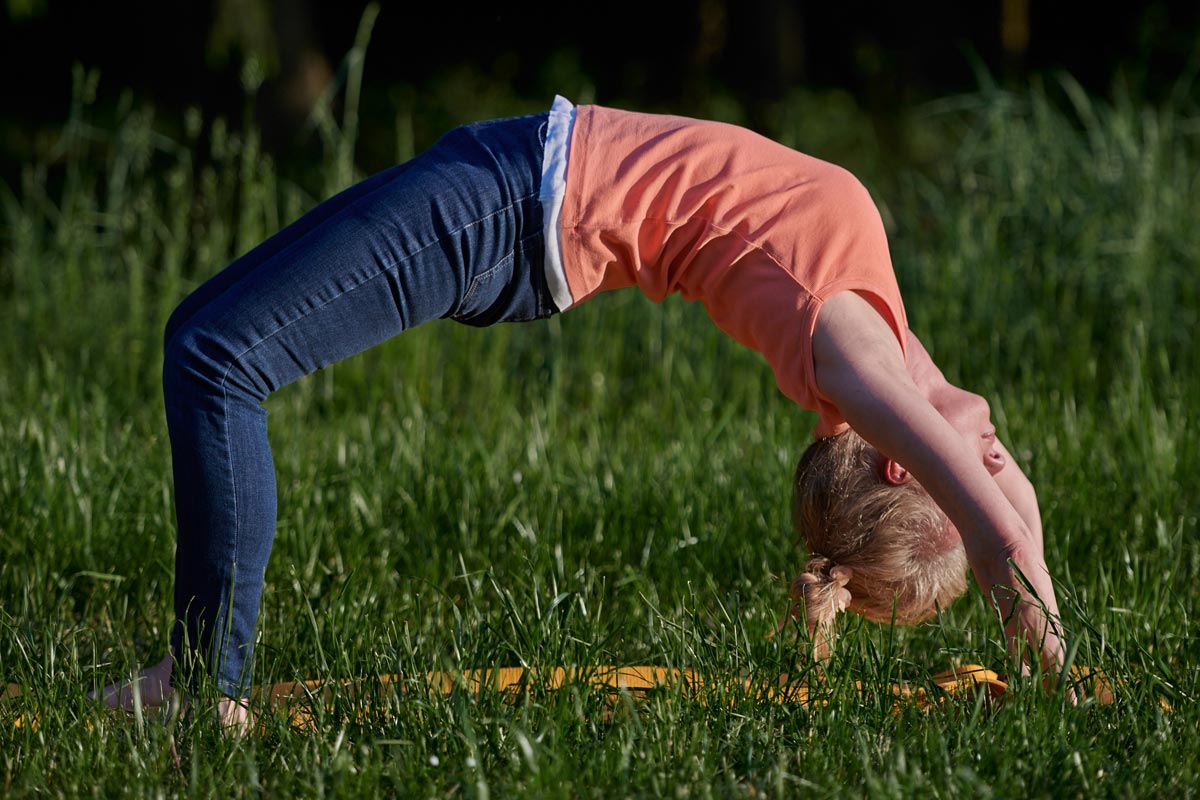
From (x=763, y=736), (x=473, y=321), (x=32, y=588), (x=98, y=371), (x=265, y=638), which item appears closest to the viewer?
(x=763, y=736)

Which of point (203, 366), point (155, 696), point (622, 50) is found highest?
point (622, 50)

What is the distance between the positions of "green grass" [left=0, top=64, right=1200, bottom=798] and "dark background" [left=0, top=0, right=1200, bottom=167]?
157 inches

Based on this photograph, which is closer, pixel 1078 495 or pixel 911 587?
pixel 911 587

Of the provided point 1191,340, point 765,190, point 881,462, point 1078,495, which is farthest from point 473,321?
point 1191,340

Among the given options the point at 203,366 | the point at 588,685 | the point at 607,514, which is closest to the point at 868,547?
the point at 588,685

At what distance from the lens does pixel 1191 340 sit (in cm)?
467

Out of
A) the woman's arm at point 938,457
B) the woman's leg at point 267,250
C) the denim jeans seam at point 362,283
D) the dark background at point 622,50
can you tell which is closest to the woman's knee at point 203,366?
the denim jeans seam at point 362,283

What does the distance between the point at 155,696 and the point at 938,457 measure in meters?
1.43

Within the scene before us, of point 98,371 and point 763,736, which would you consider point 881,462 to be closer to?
point 763,736

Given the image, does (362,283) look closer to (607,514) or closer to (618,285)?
(618,285)

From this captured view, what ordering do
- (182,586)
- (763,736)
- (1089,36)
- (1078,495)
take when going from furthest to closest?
(1089,36)
(1078,495)
(182,586)
(763,736)

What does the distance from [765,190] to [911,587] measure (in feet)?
2.53

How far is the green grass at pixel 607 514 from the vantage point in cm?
212

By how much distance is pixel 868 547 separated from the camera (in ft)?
8.09
